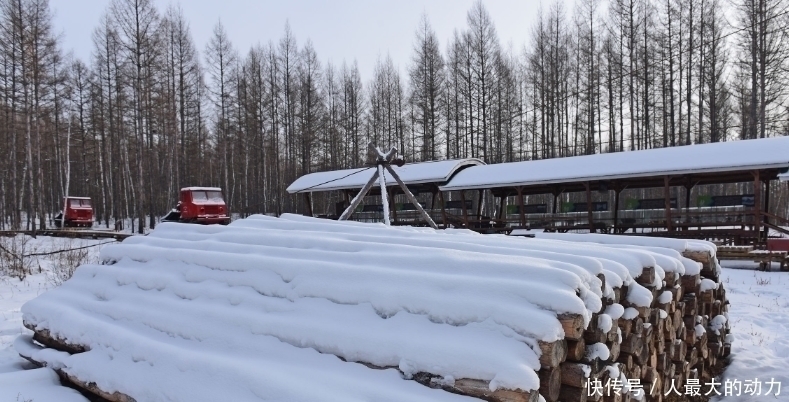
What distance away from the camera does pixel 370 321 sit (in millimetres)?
2752

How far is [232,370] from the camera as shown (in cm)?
267

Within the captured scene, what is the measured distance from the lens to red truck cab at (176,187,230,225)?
20484mm

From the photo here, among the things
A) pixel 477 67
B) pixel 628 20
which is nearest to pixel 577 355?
pixel 628 20

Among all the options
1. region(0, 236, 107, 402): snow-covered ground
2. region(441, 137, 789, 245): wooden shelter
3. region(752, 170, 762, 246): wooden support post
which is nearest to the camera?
region(0, 236, 107, 402): snow-covered ground

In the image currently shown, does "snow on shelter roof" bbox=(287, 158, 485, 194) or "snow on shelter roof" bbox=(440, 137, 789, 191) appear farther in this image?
"snow on shelter roof" bbox=(287, 158, 485, 194)

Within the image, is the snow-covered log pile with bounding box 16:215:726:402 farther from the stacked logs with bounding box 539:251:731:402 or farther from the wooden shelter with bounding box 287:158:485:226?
the wooden shelter with bounding box 287:158:485:226

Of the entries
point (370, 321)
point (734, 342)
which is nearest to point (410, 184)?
point (734, 342)

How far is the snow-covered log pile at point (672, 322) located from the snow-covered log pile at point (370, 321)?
0.02 meters

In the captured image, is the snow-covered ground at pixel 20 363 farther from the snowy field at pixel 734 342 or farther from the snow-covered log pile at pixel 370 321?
the snow-covered log pile at pixel 370 321

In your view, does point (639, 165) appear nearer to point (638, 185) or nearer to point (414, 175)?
point (638, 185)

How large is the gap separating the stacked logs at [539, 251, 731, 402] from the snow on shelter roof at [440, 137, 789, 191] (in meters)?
9.54

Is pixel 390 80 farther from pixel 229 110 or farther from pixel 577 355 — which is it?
pixel 577 355

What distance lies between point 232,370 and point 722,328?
5248 millimetres

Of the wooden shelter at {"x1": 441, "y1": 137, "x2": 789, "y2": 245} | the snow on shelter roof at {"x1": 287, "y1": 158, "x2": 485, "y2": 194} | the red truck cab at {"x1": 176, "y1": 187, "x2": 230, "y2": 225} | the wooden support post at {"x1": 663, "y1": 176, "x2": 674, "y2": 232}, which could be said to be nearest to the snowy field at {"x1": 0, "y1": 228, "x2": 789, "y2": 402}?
the wooden shelter at {"x1": 441, "y1": 137, "x2": 789, "y2": 245}
